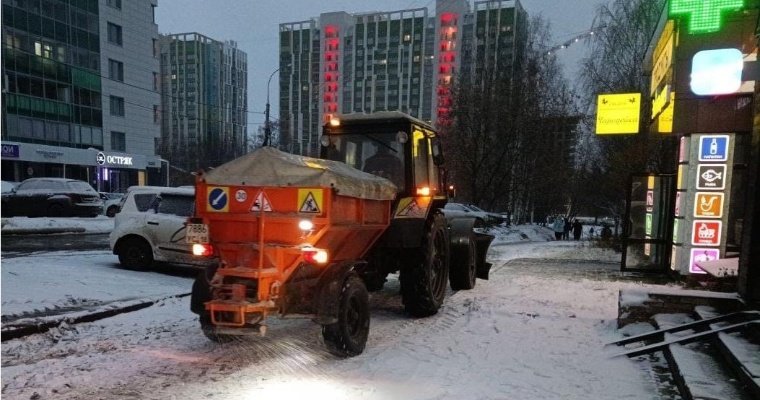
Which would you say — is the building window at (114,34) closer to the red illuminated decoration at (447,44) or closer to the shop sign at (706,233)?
the shop sign at (706,233)

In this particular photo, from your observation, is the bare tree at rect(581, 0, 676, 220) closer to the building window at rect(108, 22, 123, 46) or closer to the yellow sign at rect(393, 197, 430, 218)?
the yellow sign at rect(393, 197, 430, 218)

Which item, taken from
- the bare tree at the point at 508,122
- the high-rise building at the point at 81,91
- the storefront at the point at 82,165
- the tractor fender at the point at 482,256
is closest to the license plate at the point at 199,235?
the tractor fender at the point at 482,256

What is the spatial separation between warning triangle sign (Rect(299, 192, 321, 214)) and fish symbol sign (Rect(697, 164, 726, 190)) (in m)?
8.24

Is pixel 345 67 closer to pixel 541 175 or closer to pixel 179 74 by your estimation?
pixel 179 74

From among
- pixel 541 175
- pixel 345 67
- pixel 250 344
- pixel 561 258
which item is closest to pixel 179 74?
pixel 345 67

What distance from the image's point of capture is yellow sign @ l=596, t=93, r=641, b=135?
13273 mm

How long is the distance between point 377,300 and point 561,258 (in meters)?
8.60

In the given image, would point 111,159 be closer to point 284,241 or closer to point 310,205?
point 284,241

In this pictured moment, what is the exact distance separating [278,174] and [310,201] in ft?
1.37

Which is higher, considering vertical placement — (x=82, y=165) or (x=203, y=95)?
(x=203, y=95)

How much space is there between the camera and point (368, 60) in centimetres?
9350

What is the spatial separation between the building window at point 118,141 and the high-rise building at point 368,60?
121 ft

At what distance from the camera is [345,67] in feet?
303

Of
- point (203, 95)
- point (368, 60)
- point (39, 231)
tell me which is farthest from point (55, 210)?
point (368, 60)
